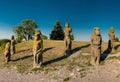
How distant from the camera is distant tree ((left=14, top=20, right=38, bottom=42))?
85.1 metres

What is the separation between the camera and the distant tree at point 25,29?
3349 inches

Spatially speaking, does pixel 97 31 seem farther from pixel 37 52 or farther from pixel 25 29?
pixel 25 29

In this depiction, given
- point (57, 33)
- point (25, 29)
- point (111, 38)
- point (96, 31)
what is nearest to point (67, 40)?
point (111, 38)

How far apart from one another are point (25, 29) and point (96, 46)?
203ft

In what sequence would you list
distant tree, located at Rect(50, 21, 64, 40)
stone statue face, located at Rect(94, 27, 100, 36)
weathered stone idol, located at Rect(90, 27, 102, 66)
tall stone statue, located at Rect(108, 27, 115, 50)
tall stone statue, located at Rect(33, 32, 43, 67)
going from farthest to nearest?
distant tree, located at Rect(50, 21, 64, 40) < tall stone statue, located at Rect(108, 27, 115, 50) < stone statue face, located at Rect(94, 27, 100, 36) < tall stone statue, located at Rect(33, 32, 43, 67) < weathered stone idol, located at Rect(90, 27, 102, 66)

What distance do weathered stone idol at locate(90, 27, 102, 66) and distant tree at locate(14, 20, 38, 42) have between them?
196ft

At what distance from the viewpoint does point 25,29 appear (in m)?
86.6

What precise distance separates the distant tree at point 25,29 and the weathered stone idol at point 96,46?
59.8m

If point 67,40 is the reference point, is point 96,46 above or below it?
below

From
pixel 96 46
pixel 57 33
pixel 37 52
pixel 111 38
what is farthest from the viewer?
pixel 57 33

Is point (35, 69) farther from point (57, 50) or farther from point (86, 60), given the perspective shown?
point (57, 50)

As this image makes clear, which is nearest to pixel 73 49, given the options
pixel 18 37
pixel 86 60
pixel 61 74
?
pixel 86 60

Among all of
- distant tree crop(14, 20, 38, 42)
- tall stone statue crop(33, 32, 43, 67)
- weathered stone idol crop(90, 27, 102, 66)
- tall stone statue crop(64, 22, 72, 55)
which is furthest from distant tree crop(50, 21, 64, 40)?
weathered stone idol crop(90, 27, 102, 66)

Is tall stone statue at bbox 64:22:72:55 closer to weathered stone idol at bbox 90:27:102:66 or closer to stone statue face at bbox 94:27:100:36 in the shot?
weathered stone idol at bbox 90:27:102:66
